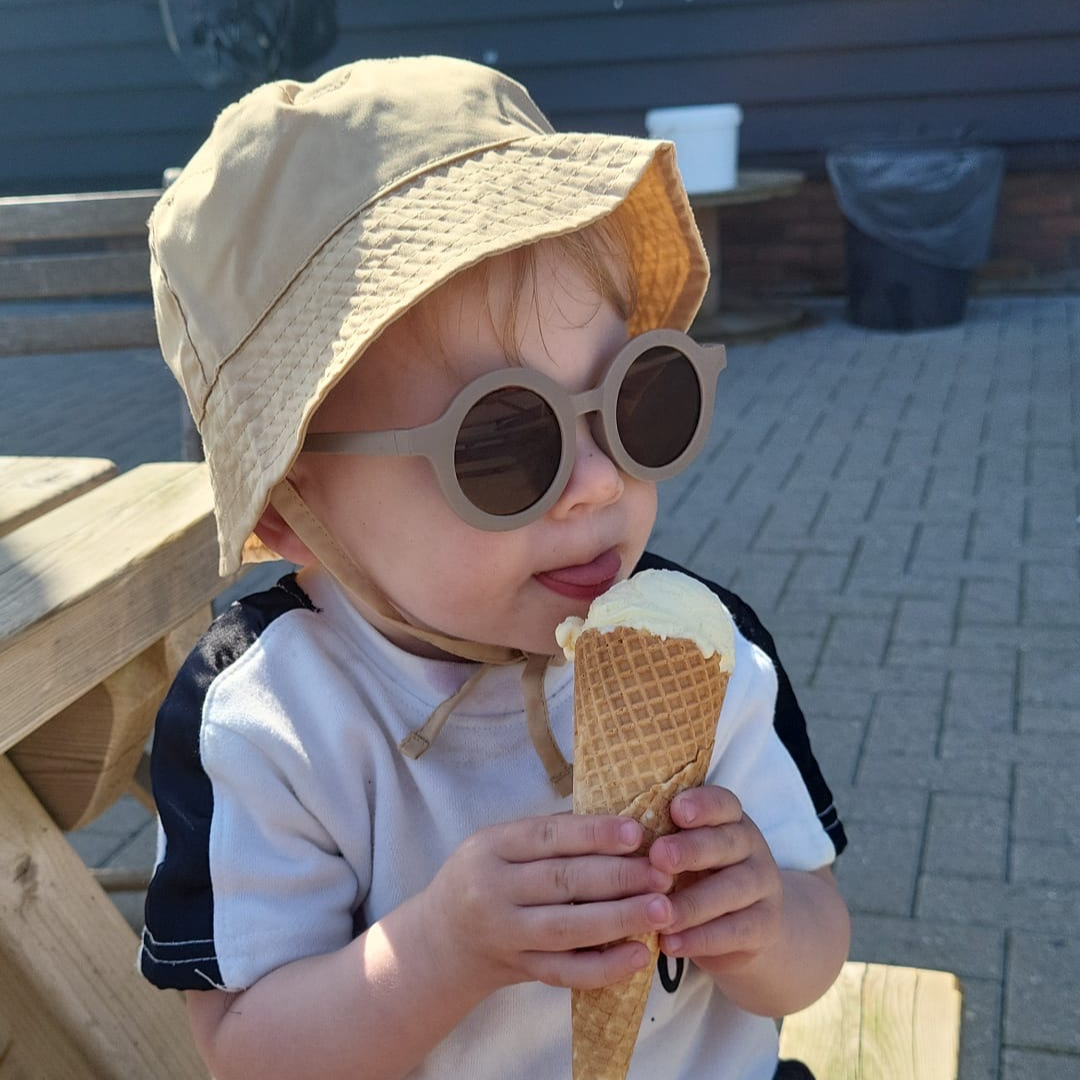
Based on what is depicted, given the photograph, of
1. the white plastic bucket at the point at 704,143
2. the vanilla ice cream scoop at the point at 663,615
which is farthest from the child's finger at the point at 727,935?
the white plastic bucket at the point at 704,143

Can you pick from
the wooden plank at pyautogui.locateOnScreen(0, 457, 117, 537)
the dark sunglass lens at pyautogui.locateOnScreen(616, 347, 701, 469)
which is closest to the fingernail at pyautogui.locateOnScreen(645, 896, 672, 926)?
the dark sunglass lens at pyautogui.locateOnScreen(616, 347, 701, 469)

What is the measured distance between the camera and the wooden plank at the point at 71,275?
293 centimetres

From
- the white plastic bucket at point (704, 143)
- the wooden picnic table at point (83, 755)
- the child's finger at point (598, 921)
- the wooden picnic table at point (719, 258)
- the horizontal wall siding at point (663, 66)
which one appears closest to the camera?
the child's finger at point (598, 921)

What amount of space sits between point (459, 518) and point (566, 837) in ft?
1.08

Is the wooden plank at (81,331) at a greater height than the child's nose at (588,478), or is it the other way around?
the child's nose at (588,478)

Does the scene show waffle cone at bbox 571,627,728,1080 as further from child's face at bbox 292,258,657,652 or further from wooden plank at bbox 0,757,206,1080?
wooden plank at bbox 0,757,206,1080

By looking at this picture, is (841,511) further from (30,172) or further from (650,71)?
(30,172)

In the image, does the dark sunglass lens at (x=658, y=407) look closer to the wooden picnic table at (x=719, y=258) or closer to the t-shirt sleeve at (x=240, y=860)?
the t-shirt sleeve at (x=240, y=860)

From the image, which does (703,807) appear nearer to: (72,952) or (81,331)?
(72,952)

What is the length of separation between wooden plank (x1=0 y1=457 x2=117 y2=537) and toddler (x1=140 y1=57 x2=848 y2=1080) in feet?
1.80

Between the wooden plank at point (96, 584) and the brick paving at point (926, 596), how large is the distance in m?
1.71

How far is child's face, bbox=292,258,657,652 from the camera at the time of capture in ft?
4.31

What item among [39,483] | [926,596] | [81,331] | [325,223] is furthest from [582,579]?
[926,596]

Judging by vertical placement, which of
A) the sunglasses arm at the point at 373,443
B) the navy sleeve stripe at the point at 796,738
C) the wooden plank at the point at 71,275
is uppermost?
the sunglasses arm at the point at 373,443
